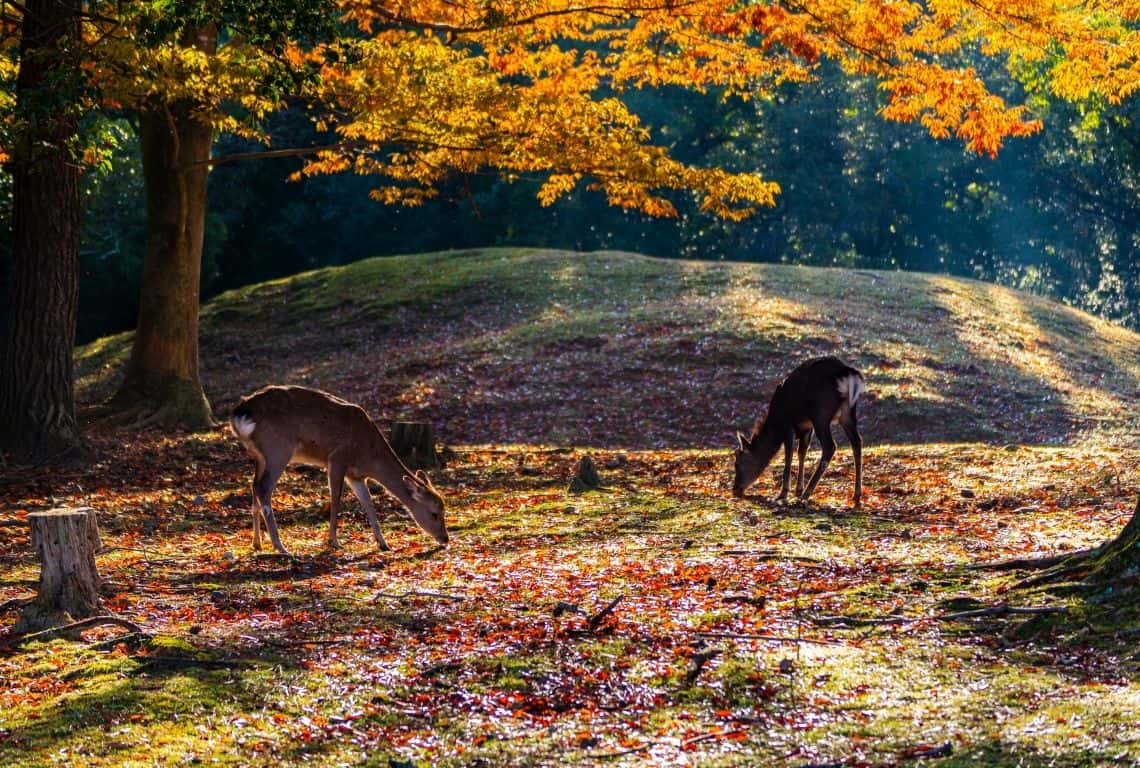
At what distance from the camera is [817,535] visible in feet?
36.3

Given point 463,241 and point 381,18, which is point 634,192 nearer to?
point 381,18

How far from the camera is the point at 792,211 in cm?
4672

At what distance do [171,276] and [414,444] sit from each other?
642 centimetres

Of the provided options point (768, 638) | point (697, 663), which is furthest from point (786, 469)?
point (697, 663)

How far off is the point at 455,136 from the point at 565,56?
3.70m

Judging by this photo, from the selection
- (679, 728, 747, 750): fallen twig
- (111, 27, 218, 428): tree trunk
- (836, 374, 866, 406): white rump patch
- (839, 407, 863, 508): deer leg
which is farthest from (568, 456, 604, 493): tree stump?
(679, 728, 747, 750): fallen twig

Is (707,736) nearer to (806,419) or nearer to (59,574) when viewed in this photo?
(59,574)

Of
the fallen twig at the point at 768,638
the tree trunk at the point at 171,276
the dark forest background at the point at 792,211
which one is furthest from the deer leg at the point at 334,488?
the dark forest background at the point at 792,211

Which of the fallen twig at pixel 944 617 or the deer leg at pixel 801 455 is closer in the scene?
the fallen twig at pixel 944 617

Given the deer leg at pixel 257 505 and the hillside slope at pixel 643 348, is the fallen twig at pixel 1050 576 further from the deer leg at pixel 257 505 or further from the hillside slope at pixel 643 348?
the hillside slope at pixel 643 348

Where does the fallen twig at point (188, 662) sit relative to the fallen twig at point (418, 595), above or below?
above

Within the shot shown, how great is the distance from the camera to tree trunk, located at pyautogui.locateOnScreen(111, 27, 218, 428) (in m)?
19.8

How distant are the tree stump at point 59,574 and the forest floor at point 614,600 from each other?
0.26m

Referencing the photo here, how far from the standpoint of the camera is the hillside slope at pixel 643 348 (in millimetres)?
21094
